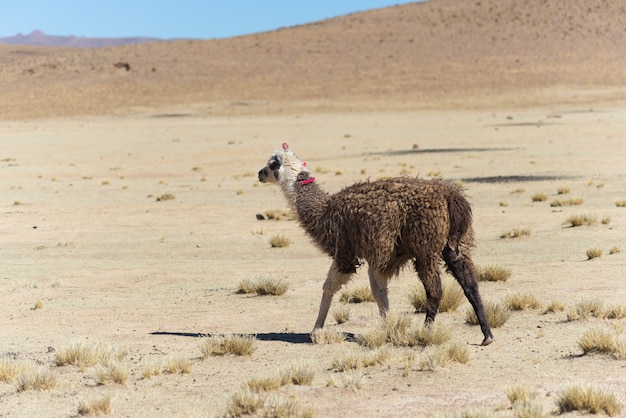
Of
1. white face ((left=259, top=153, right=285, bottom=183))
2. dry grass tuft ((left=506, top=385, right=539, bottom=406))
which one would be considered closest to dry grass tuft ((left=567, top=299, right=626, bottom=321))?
dry grass tuft ((left=506, top=385, right=539, bottom=406))

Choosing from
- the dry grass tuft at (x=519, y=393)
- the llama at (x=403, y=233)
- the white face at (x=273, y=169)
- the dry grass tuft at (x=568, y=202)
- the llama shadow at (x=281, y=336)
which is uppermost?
the white face at (x=273, y=169)

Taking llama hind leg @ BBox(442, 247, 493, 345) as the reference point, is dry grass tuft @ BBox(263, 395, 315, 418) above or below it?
below

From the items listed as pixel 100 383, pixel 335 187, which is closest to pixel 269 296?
pixel 100 383

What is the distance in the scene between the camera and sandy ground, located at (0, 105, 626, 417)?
7.71 meters

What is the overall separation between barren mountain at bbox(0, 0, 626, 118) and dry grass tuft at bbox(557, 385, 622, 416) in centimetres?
6279

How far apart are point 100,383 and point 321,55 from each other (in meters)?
83.3

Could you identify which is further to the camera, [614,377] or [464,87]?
[464,87]

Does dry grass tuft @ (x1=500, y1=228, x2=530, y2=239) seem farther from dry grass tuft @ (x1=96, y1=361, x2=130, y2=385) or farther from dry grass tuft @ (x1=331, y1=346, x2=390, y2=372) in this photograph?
dry grass tuft @ (x1=96, y1=361, x2=130, y2=385)

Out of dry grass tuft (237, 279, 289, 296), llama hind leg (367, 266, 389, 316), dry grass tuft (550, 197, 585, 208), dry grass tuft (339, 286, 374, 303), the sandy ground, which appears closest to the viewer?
the sandy ground

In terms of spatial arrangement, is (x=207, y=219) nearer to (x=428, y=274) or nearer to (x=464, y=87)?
(x=428, y=274)

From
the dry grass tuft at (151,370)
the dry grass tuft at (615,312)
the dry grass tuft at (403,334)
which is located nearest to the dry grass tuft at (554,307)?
the dry grass tuft at (615,312)

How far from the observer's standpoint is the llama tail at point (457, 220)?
892cm

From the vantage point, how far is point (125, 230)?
19219mm

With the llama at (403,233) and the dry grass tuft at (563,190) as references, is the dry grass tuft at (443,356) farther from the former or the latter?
the dry grass tuft at (563,190)
